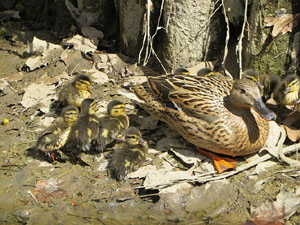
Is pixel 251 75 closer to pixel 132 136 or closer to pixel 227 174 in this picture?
pixel 227 174

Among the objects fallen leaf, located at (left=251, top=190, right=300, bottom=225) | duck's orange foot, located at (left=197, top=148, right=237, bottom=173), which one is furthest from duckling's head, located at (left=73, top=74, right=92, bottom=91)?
fallen leaf, located at (left=251, top=190, right=300, bottom=225)

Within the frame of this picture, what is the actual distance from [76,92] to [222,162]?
1739 mm

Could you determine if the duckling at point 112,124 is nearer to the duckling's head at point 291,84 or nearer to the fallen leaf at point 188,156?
the fallen leaf at point 188,156

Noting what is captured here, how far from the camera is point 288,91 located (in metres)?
4.46

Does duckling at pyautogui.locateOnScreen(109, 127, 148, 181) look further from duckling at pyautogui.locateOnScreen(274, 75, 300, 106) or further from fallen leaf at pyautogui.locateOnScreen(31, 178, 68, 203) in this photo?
duckling at pyautogui.locateOnScreen(274, 75, 300, 106)

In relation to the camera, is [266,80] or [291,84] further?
[266,80]

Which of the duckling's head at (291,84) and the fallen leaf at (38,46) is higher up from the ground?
the duckling's head at (291,84)

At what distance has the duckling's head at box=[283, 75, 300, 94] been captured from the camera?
4.46 metres

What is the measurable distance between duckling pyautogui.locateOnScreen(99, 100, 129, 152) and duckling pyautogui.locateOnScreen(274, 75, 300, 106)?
1.56m

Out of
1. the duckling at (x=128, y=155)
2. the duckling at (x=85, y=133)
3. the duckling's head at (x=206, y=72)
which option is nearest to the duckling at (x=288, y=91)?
the duckling's head at (x=206, y=72)

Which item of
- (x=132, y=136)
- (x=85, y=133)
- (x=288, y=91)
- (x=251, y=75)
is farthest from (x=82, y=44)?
(x=288, y=91)

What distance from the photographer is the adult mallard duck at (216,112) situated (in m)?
4.06

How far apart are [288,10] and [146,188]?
7.28 feet

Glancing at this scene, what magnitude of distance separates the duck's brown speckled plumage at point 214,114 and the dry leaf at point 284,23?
2.45ft
